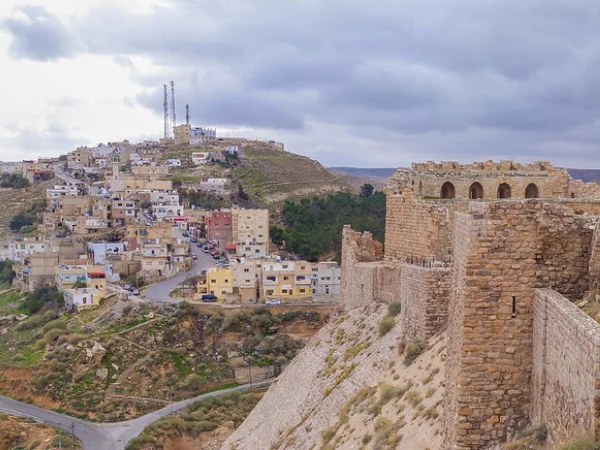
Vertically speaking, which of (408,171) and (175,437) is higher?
(408,171)

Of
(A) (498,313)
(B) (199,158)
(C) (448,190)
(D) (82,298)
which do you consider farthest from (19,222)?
(A) (498,313)

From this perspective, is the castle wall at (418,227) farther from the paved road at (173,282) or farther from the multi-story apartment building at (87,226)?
the multi-story apartment building at (87,226)

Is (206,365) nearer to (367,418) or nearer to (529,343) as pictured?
(367,418)

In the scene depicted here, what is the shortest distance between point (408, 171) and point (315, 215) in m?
60.4

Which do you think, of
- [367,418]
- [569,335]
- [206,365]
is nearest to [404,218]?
[367,418]

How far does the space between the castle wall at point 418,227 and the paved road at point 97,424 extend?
22.6 m

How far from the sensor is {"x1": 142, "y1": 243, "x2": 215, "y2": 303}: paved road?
50.5 metres

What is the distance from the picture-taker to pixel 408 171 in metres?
15.6

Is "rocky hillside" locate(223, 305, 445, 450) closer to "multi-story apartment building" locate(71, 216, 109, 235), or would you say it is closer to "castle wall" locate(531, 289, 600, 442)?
"castle wall" locate(531, 289, 600, 442)

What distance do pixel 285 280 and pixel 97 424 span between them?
19.1m

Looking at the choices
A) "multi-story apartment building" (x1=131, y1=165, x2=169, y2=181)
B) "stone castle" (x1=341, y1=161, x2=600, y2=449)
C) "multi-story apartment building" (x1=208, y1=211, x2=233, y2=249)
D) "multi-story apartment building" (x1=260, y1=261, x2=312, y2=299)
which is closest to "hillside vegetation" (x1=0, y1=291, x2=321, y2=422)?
"multi-story apartment building" (x1=260, y1=261, x2=312, y2=299)

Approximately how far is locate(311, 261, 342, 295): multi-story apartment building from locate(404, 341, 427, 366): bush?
3895 cm

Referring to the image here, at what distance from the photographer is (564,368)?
5.25m

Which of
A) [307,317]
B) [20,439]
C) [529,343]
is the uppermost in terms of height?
[529,343]
